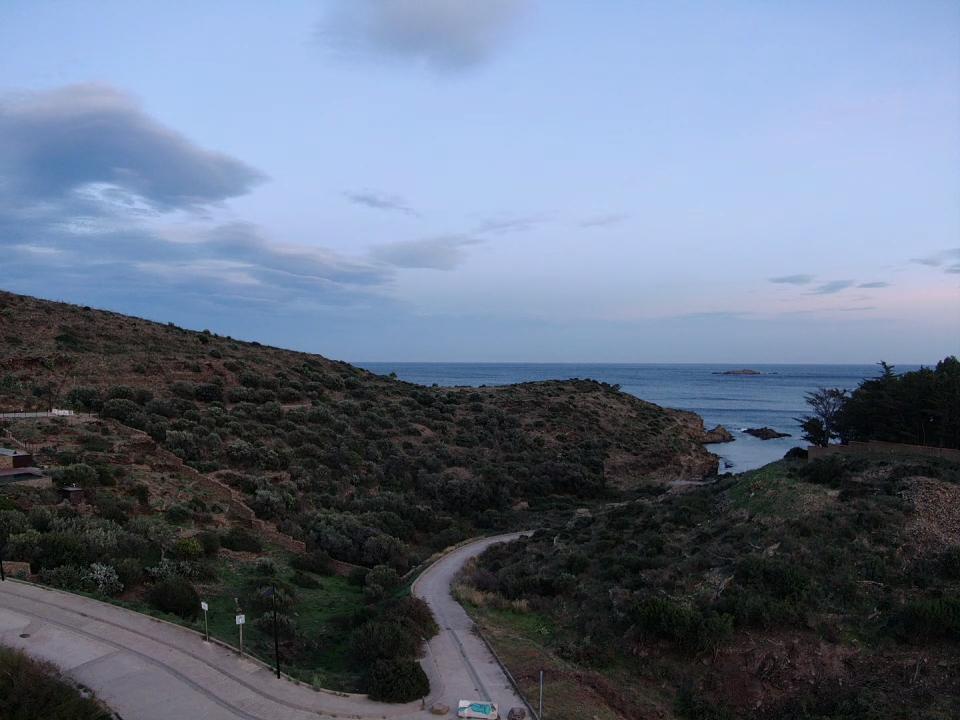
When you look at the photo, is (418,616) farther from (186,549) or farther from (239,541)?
(239,541)

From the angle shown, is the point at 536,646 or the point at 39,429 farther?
the point at 39,429

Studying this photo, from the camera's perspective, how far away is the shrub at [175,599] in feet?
48.9

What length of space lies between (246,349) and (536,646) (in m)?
44.3

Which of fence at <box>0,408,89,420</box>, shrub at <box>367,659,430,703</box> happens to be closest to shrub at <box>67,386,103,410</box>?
fence at <box>0,408,89,420</box>

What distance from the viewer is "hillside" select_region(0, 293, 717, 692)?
15.9 meters

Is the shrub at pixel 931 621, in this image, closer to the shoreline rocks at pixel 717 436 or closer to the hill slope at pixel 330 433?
the hill slope at pixel 330 433

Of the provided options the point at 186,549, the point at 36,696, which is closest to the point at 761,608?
the point at 36,696

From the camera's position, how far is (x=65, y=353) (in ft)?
122

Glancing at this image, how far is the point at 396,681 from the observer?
12.4 metres

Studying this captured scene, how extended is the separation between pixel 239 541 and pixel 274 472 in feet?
29.4

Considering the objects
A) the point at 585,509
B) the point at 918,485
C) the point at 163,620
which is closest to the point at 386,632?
the point at 163,620

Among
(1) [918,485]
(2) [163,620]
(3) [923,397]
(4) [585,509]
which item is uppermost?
(3) [923,397]

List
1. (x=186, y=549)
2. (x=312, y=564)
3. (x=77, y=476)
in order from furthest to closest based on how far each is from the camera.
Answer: (x=312, y=564), (x=77, y=476), (x=186, y=549)

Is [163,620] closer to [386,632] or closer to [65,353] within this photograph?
[386,632]
